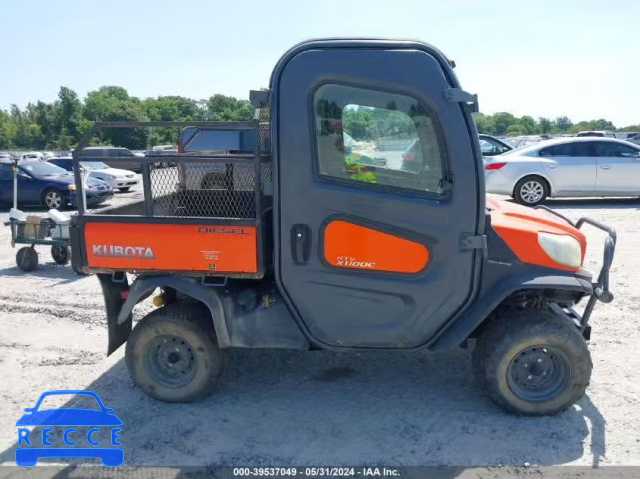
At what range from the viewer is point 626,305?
5695mm

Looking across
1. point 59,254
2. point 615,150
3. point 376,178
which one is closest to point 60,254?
point 59,254

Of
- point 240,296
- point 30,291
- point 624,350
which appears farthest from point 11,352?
point 624,350

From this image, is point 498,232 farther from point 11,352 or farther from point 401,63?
point 11,352

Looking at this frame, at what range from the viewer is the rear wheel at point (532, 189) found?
11.7 m

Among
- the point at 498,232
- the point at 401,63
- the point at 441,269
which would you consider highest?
the point at 401,63

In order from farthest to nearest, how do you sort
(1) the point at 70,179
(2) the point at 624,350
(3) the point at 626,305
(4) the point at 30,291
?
(1) the point at 70,179 < (4) the point at 30,291 < (3) the point at 626,305 < (2) the point at 624,350

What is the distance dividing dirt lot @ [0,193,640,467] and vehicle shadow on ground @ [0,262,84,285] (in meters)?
1.83

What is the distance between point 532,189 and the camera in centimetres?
1179

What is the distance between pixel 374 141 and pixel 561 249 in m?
1.44

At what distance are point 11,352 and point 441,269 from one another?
12.9 ft

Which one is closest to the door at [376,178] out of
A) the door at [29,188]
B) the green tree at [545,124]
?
the door at [29,188]

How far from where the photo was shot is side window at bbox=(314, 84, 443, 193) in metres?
3.29

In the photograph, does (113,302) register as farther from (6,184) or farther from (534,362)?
(6,184)

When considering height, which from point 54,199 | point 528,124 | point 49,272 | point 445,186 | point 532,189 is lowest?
point 49,272
